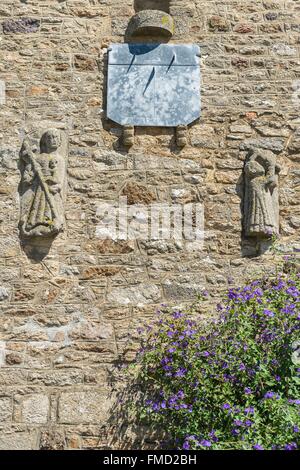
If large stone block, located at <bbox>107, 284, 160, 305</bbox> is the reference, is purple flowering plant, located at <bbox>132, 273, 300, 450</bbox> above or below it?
below

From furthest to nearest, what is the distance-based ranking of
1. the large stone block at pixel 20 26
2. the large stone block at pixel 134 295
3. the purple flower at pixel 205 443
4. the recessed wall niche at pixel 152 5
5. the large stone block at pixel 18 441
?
the recessed wall niche at pixel 152 5 < the large stone block at pixel 20 26 < the large stone block at pixel 134 295 < the large stone block at pixel 18 441 < the purple flower at pixel 205 443

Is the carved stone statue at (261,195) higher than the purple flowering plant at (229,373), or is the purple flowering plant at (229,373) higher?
the carved stone statue at (261,195)

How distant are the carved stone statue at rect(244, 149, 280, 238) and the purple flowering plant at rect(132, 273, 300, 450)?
397 mm

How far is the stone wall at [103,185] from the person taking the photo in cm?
503

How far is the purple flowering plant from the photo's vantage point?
13.8 feet

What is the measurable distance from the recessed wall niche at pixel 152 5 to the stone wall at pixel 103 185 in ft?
0.18

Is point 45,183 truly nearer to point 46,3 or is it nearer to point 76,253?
point 76,253

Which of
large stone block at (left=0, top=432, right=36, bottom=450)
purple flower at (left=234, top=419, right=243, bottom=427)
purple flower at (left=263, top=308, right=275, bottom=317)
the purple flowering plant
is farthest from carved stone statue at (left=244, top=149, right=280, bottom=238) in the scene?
large stone block at (left=0, top=432, right=36, bottom=450)

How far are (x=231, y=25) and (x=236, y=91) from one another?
1.95 ft

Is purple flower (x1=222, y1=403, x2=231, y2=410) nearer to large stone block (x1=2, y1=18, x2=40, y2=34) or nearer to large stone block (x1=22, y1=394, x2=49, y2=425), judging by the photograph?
large stone block (x1=22, y1=394, x2=49, y2=425)

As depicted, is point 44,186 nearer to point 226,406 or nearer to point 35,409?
point 35,409

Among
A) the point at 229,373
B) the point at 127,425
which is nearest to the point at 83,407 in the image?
the point at 127,425

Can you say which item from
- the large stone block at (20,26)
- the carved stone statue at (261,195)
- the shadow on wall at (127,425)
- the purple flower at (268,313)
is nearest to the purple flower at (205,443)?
the shadow on wall at (127,425)

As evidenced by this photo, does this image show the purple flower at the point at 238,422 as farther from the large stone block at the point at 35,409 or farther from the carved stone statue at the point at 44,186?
the carved stone statue at the point at 44,186
